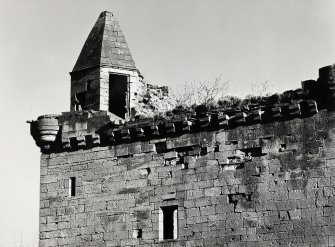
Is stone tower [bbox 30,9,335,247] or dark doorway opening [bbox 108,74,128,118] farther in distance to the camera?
dark doorway opening [bbox 108,74,128,118]

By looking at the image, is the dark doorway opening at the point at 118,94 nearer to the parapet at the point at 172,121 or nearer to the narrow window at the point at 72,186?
the parapet at the point at 172,121

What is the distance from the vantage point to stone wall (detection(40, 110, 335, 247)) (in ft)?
58.1

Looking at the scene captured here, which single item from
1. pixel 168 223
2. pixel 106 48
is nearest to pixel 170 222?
pixel 168 223

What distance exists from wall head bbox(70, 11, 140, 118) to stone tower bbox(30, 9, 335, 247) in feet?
0.10

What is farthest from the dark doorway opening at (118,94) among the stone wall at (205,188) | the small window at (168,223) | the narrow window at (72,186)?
the small window at (168,223)

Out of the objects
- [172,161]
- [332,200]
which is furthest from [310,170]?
[172,161]

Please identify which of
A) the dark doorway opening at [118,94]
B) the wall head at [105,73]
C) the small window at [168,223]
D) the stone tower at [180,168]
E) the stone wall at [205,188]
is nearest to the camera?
the stone wall at [205,188]

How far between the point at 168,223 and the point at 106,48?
207 inches

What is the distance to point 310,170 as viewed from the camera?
17.8 m

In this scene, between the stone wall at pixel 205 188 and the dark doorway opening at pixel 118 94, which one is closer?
the stone wall at pixel 205 188

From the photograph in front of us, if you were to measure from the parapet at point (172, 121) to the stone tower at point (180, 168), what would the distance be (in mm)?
25

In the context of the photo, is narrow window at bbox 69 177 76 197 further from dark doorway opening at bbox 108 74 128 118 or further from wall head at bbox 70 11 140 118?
dark doorway opening at bbox 108 74 128 118

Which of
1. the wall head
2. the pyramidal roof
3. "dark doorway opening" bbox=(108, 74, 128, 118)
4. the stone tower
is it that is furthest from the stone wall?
the pyramidal roof

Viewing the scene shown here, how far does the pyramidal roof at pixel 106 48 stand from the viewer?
21625 millimetres
